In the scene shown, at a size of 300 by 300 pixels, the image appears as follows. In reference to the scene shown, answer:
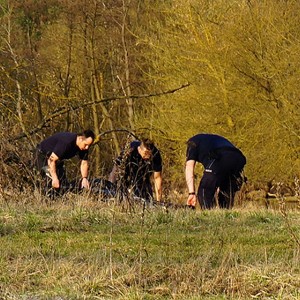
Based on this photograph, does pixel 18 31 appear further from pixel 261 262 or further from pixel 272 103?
pixel 261 262

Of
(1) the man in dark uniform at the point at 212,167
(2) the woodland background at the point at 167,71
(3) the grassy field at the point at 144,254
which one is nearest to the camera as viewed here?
(3) the grassy field at the point at 144,254

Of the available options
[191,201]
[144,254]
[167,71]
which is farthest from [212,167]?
[167,71]

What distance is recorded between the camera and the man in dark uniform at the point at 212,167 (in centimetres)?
1152

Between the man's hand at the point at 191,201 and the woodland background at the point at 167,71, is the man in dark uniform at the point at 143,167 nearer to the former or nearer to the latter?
the man's hand at the point at 191,201

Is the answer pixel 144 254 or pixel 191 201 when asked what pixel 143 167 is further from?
pixel 144 254

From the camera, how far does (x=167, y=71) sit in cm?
2480

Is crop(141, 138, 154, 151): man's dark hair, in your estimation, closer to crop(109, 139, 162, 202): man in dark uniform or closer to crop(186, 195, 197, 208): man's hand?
crop(109, 139, 162, 202): man in dark uniform

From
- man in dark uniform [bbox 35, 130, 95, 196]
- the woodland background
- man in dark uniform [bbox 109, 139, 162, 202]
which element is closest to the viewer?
man in dark uniform [bbox 109, 139, 162, 202]

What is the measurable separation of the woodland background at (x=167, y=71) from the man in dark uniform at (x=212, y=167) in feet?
24.5

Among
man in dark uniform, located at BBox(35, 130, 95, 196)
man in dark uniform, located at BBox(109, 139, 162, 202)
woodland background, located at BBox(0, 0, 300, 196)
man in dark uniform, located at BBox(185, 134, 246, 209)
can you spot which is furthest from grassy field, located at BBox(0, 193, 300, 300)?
woodland background, located at BBox(0, 0, 300, 196)

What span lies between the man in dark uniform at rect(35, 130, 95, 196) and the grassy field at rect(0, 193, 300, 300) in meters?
2.69

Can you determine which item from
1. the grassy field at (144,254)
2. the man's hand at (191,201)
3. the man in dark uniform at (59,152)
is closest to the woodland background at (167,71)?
the man in dark uniform at (59,152)

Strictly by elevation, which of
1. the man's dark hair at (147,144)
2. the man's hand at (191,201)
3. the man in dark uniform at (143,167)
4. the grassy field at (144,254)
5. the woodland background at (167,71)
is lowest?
the grassy field at (144,254)

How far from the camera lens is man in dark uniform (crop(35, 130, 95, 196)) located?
12180mm
